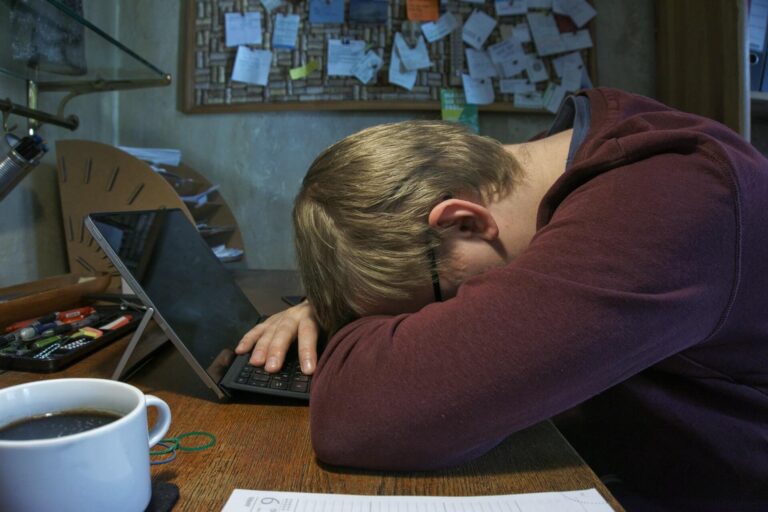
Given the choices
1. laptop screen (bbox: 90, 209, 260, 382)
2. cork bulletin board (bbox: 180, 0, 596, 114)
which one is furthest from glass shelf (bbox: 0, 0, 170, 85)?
cork bulletin board (bbox: 180, 0, 596, 114)

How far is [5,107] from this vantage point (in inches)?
37.4

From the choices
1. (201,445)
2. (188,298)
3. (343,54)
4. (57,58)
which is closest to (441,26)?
(343,54)

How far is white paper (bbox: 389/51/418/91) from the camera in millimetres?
1795

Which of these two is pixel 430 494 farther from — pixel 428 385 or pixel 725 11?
pixel 725 11

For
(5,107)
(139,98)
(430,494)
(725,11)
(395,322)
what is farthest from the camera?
(139,98)

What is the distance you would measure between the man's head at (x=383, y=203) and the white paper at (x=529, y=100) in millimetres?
1259

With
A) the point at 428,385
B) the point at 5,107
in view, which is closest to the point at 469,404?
the point at 428,385

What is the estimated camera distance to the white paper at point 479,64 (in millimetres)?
1811

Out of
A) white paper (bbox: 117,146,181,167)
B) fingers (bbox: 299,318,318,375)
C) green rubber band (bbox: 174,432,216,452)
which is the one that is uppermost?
white paper (bbox: 117,146,181,167)

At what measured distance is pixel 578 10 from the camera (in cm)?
182

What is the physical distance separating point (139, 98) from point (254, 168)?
Result: 45cm

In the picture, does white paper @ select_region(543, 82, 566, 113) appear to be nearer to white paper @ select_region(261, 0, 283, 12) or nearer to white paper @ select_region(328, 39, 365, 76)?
white paper @ select_region(328, 39, 365, 76)

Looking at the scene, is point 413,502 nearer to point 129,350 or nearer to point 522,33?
point 129,350

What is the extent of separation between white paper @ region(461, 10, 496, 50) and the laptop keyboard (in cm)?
151
